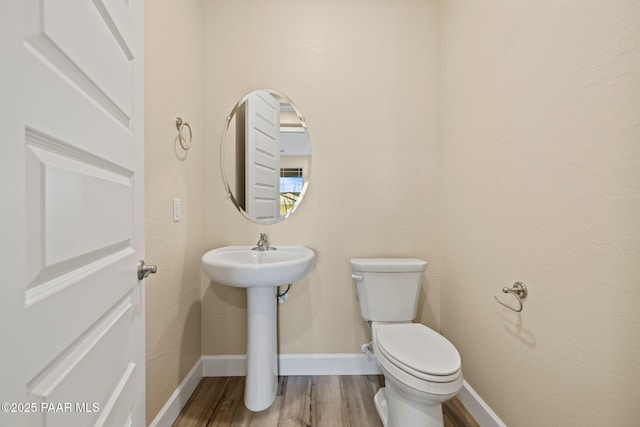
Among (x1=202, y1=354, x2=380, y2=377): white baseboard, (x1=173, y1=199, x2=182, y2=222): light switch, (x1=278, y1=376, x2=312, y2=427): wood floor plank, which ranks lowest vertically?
(x1=278, y1=376, x2=312, y2=427): wood floor plank

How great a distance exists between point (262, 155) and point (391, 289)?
1173 millimetres

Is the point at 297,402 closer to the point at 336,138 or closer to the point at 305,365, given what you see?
the point at 305,365

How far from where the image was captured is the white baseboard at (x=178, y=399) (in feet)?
4.04

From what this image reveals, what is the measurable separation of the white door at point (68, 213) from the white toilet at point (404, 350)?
955 mm

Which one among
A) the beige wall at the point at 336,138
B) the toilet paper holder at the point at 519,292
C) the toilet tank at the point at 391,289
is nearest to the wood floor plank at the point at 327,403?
the beige wall at the point at 336,138

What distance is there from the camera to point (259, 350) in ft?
4.64

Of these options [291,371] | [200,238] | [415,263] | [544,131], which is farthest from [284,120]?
[291,371]

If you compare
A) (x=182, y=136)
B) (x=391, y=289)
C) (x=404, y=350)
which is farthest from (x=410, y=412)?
(x=182, y=136)

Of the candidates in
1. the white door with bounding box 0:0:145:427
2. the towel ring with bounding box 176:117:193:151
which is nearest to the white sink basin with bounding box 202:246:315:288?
the white door with bounding box 0:0:145:427

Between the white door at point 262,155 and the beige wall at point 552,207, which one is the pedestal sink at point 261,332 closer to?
the white door at point 262,155

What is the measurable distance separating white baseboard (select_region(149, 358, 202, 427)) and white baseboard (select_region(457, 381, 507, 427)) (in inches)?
60.2

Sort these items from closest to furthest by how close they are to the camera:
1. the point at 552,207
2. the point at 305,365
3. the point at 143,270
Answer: the point at 143,270, the point at 552,207, the point at 305,365

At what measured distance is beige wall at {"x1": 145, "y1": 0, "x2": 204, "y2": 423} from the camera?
1.19 meters

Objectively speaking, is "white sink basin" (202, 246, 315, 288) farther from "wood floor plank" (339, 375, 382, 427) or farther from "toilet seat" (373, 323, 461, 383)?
"wood floor plank" (339, 375, 382, 427)
